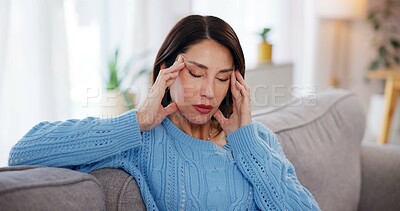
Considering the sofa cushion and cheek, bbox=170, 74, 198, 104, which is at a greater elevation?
cheek, bbox=170, 74, 198, 104

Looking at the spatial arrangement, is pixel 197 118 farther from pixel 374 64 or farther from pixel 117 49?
pixel 374 64

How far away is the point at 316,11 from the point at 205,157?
319cm

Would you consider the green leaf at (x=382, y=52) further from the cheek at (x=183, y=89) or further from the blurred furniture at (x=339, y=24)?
the cheek at (x=183, y=89)

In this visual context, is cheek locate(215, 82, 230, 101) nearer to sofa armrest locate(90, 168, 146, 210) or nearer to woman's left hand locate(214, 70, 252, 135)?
woman's left hand locate(214, 70, 252, 135)

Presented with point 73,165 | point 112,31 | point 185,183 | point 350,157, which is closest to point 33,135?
point 73,165

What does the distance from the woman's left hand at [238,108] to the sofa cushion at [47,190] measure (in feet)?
1.46

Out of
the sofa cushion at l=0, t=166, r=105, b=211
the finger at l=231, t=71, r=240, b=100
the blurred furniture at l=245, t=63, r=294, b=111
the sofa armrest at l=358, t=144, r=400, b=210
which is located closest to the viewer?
the sofa cushion at l=0, t=166, r=105, b=211

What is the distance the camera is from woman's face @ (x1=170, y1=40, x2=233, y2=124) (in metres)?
Answer: 1.40

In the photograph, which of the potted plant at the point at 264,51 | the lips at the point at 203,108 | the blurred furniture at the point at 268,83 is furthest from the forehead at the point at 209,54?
the potted plant at the point at 264,51

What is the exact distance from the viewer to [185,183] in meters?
1.37

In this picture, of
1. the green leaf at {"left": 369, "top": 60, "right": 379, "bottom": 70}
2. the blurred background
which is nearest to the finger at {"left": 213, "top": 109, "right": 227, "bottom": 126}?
the blurred background

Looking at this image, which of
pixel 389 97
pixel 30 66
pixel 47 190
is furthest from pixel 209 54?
pixel 389 97

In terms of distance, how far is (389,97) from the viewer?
4176 mm

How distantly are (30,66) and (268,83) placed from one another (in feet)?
5.78
